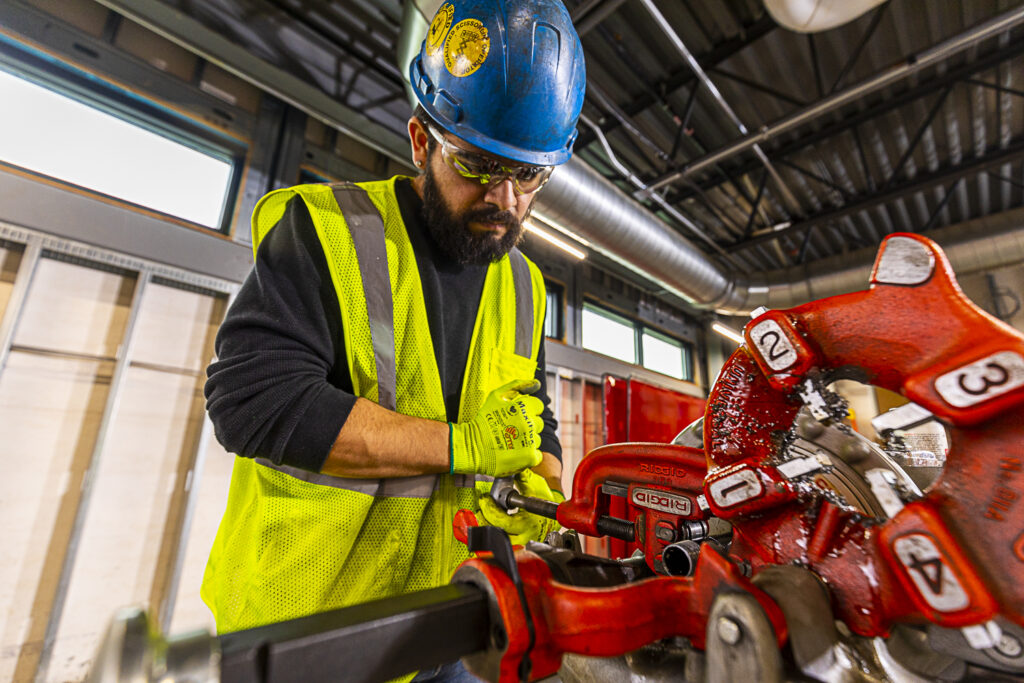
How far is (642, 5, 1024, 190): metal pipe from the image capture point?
271 cm

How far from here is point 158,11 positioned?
8.34 ft

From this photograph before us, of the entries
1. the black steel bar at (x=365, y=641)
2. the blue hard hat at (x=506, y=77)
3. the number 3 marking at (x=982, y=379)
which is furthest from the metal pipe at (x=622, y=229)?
the black steel bar at (x=365, y=641)

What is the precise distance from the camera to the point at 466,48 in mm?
1034

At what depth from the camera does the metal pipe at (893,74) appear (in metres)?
2.71

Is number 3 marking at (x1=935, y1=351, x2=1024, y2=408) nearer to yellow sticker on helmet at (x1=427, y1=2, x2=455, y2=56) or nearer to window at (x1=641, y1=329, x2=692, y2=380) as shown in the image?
yellow sticker on helmet at (x1=427, y1=2, x2=455, y2=56)

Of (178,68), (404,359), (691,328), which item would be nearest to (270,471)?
(404,359)

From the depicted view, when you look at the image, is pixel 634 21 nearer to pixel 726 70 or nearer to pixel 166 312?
pixel 726 70

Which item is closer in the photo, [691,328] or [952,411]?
[952,411]

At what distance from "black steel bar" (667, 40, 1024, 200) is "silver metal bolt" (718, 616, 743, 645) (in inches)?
181

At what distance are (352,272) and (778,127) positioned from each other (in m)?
3.86

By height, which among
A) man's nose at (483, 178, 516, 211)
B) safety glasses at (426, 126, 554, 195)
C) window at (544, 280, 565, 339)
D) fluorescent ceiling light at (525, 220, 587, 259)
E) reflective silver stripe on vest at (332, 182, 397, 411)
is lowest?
reflective silver stripe on vest at (332, 182, 397, 411)

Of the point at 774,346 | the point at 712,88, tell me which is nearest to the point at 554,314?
the point at 712,88

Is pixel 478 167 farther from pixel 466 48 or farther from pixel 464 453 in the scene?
pixel 464 453

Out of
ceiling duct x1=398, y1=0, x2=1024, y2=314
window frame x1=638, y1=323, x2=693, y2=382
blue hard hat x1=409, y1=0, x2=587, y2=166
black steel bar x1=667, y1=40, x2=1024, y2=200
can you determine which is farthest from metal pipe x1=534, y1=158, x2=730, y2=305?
blue hard hat x1=409, y1=0, x2=587, y2=166
